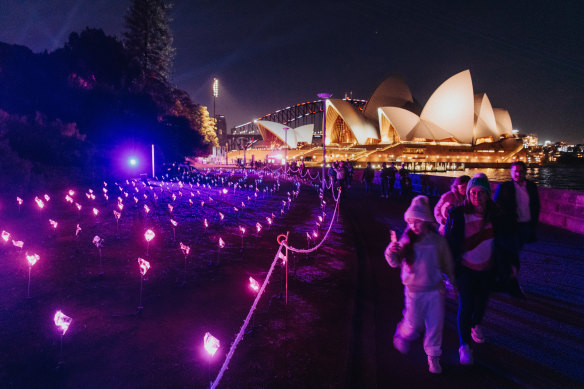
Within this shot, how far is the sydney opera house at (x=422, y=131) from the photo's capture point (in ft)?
196

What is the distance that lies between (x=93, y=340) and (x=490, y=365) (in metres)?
3.76

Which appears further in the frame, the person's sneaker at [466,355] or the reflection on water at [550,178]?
the reflection on water at [550,178]

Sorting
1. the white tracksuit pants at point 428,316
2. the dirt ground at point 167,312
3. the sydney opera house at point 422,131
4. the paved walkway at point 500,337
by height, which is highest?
the sydney opera house at point 422,131

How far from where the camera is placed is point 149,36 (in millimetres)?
37594

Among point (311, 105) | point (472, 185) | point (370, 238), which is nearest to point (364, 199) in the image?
point (370, 238)

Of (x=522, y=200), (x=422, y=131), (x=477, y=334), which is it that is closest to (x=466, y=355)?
(x=477, y=334)

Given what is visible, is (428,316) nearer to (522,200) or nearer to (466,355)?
(466,355)

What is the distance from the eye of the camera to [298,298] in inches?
172

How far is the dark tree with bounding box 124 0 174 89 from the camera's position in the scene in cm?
3697

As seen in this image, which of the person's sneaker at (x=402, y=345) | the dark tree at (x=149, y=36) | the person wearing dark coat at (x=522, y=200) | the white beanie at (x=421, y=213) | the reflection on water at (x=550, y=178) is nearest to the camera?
the white beanie at (x=421, y=213)

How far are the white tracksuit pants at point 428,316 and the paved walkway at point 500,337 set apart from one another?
0.28m

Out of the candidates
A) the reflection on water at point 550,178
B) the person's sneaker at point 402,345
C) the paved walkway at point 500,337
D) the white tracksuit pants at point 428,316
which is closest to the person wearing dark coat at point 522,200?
the paved walkway at point 500,337

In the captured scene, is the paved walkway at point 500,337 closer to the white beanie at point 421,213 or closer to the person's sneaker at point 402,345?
the person's sneaker at point 402,345

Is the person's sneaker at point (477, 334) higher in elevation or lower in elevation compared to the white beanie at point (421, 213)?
lower
